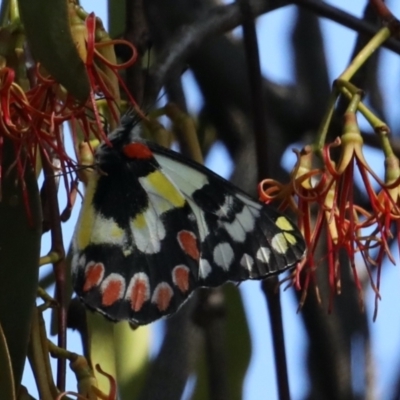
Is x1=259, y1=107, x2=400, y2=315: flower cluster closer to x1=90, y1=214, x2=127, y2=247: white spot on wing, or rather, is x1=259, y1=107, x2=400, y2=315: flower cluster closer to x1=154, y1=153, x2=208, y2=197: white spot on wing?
x1=154, y1=153, x2=208, y2=197: white spot on wing

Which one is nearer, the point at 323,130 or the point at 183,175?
the point at 323,130

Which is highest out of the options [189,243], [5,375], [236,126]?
[236,126]

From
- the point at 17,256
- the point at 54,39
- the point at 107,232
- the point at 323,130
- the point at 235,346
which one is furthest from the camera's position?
the point at 235,346

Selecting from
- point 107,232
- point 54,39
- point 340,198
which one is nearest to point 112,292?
point 107,232

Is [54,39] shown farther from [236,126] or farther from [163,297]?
[236,126]

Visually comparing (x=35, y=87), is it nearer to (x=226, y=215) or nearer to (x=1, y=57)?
(x=1, y=57)

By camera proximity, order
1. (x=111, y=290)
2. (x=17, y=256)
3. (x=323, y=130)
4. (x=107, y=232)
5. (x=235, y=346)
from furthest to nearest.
Answer: (x=235, y=346)
(x=107, y=232)
(x=111, y=290)
(x=323, y=130)
(x=17, y=256)

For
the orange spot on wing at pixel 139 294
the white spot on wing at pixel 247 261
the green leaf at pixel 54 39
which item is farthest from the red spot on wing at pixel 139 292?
the green leaf at pixel 54 39

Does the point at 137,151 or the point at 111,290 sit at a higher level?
the point at 137,151
